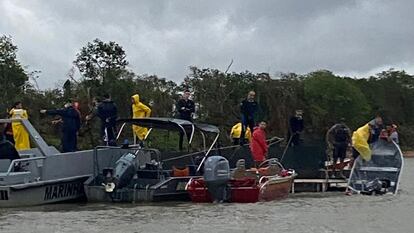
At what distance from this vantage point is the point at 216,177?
57.9 ft

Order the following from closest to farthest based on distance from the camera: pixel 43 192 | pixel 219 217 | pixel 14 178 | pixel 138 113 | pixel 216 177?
pixel 219 217 < pixel 14 178 < pixel 43 192 < pixel 216 177 < pixel 138 113

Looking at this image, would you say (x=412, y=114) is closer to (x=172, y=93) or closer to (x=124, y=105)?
(x=172, y=93)

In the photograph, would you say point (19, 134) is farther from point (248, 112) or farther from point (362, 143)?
point (362, 143)

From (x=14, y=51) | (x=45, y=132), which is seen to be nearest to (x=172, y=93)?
(x=14, y=51)

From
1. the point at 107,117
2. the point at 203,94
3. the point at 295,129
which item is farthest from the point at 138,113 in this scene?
the point at 203,94

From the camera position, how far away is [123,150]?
61.3 feet

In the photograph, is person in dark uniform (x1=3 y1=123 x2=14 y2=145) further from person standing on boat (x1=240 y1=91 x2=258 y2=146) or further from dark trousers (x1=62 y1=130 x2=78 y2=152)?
person standing on boat (x1=240 y1=91 x2=258 y2=146)

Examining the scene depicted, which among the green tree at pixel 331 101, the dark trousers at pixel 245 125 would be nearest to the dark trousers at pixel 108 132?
the dark trousers at pixel 245 125

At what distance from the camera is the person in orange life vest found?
2097 cm

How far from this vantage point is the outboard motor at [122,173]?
17609mm

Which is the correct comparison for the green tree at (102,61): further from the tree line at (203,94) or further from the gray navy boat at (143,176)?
the gray navy boat at (143,176)

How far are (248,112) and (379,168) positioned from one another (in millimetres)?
3903

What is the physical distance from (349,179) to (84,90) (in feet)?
70.5

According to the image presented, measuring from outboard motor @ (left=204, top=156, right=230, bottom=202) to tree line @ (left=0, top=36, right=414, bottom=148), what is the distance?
9647 millimetres
